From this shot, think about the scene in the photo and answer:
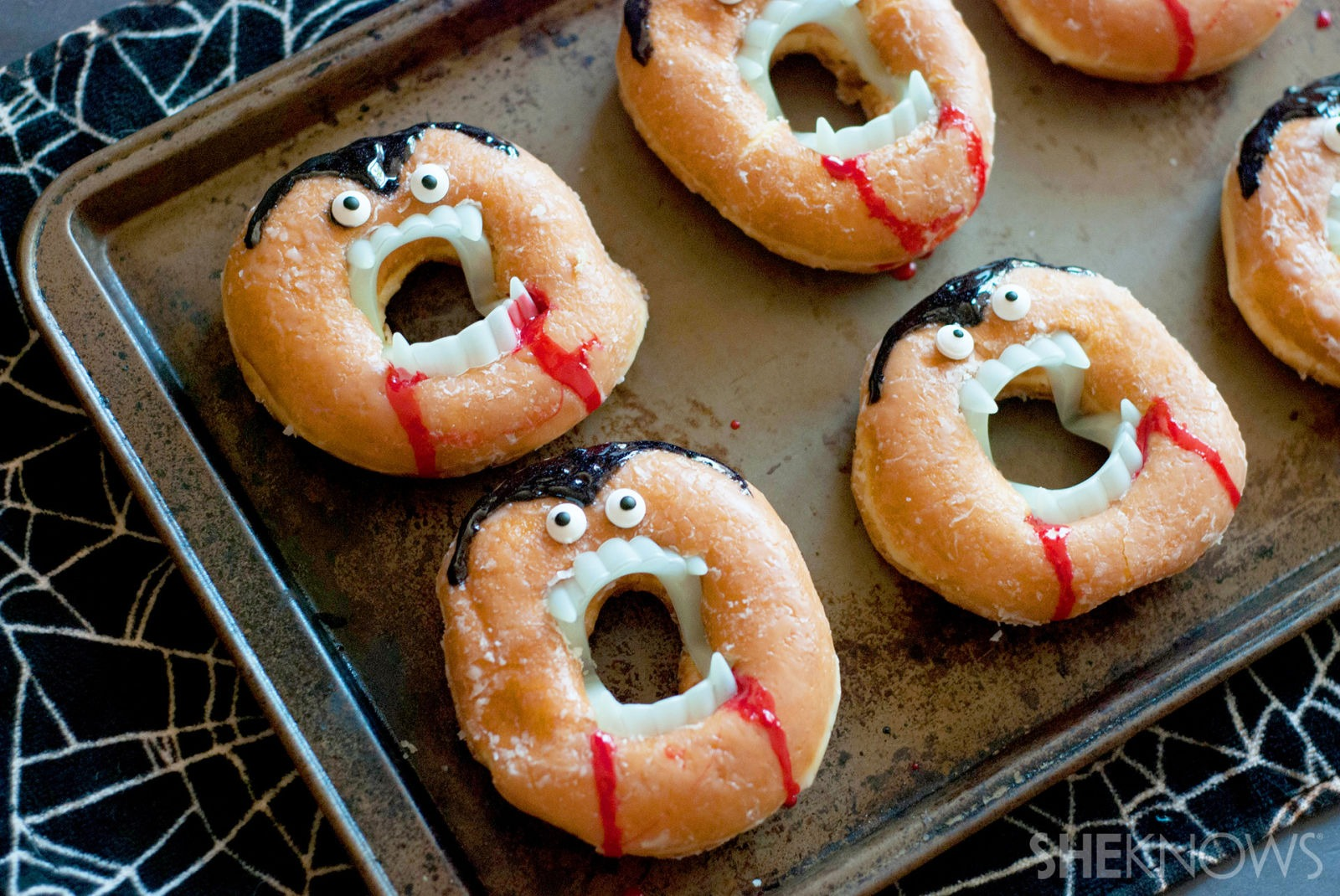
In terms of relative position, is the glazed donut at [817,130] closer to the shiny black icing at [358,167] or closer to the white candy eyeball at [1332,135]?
the shiny black icing at [358,167]

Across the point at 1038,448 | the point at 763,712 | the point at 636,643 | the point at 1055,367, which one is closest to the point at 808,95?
the point at 1055,367

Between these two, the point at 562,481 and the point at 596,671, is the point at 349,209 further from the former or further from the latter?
the point at 596,671

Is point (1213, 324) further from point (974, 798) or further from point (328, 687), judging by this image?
point (328, 687)

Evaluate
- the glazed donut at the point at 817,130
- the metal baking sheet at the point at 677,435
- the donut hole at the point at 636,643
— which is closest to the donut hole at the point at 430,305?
the metal baking sheet at the point at 677,435

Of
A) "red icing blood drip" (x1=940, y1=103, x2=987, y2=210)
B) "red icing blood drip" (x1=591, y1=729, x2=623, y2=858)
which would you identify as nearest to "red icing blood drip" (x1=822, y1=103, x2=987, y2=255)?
"red icing blood drip" (x1=940, y1=103, x2=987, y2=210)

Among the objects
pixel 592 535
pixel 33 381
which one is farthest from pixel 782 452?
pixel 33 381

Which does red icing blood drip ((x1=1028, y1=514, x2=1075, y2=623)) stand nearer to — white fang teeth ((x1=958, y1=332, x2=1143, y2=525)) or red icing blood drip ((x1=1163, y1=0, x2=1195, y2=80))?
white fang teeth ((x1=958, y1=332, x2=1143, y2=525))

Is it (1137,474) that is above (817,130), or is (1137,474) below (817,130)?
below
